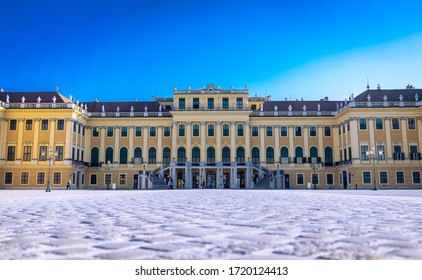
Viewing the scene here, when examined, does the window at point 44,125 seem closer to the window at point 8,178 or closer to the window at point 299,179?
the window at point 8,178

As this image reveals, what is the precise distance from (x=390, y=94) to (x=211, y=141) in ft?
76.7

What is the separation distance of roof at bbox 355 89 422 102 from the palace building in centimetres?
14

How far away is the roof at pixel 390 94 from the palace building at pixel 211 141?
5.5 inches

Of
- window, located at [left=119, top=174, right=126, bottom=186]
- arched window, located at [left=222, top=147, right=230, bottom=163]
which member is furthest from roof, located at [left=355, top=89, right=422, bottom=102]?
window, located at [left=119, top=174, right=126, bottom=186]

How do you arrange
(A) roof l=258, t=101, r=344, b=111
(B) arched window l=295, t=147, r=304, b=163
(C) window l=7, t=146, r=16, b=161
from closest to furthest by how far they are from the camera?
(C) window l=7, t=146, r=16, b=161
(B) arched window l=295, t=147, r=304, b=163
(A) roof l=258, t=101, r=344, b=111

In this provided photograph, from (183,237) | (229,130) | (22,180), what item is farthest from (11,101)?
(183,237)

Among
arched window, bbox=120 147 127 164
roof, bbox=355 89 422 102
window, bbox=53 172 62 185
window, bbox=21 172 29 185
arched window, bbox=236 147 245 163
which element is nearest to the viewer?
window, bbox=53 172 62 185

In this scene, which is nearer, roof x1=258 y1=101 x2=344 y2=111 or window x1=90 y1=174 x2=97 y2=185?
window x1=90 y1=174 x2=97 y2=185

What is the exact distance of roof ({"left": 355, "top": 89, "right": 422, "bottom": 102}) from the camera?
165 ft

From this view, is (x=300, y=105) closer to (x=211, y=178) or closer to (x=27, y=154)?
(x=211, y=178)

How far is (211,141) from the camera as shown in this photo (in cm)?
5325

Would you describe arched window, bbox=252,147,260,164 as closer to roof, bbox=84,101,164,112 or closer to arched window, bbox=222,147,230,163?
arched window, bbox=222,147,230,163

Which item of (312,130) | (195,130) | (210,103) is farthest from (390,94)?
(195,130)
